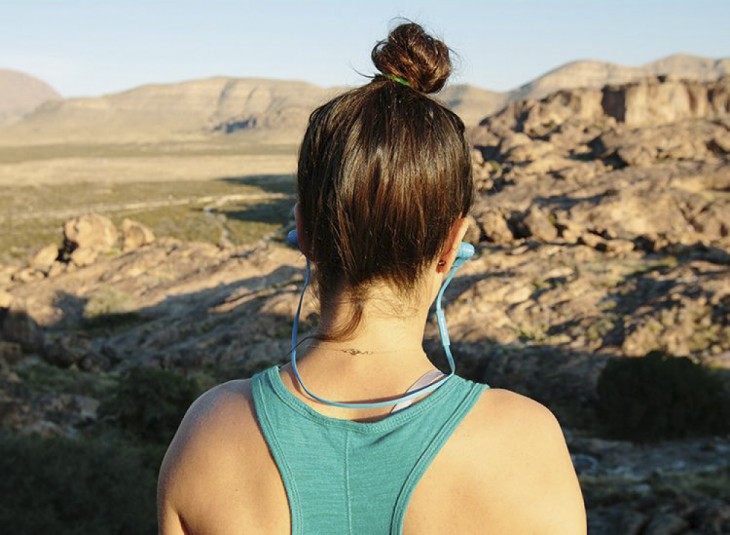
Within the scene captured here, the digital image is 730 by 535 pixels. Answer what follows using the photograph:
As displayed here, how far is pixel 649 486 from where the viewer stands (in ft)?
32.1

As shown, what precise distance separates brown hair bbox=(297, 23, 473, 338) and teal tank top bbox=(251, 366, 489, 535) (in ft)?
0.71

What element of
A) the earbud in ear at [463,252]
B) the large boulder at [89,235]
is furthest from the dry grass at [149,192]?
the earbud in ear at [463,252]

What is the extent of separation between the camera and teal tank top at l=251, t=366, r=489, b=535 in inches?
52.9

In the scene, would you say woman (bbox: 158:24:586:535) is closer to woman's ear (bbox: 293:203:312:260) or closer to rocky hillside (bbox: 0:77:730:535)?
woman's ear (bbox: 293:203:312:260)

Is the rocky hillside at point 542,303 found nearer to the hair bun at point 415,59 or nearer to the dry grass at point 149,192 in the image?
the hair bun at point 415,59

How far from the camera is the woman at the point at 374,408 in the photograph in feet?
4.41

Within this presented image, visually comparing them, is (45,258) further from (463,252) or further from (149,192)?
(149,192)

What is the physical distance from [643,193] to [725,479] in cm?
1847

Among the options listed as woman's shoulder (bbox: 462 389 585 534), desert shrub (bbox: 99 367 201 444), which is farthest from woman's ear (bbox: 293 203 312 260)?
desert shrub (bbox: 99 367 201 444)

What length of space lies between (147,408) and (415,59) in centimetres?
1268

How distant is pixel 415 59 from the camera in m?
1.61

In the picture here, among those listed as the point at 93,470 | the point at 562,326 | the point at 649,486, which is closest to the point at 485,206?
the point at 562,326

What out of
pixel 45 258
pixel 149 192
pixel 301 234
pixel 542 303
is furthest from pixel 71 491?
pixel 149 192

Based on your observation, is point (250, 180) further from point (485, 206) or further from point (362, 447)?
point (362, 447)
